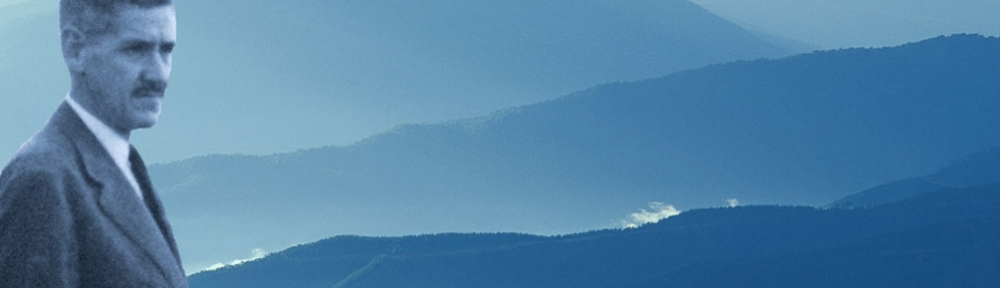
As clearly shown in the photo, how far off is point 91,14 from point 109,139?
0.37 meters

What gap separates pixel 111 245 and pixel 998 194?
15889 mm

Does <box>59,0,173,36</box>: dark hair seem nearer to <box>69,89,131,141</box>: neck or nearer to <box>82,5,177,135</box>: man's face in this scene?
<box>82,5,177,135</box>: man's face

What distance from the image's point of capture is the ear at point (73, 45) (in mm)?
3666

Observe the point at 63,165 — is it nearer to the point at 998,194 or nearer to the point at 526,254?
the point at 526,254

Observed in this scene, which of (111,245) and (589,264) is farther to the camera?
(589,264)

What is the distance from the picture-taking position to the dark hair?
12.0 ft

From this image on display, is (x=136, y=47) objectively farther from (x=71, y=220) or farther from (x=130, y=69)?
(x=71, y=220)

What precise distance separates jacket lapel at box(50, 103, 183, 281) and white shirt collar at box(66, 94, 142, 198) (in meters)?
0.01

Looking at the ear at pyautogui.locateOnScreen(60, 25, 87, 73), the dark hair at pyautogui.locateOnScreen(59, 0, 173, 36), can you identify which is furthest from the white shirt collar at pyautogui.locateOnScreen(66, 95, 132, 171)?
the dark hair at pyautogui.locateOnScreen(59, 0, 173, 36)

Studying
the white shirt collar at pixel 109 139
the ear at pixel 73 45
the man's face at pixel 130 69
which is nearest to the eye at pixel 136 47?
the man's face at pixel 130 69

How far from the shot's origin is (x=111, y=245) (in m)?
3.67

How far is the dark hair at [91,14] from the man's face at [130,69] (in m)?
0.02

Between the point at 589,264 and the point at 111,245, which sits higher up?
the point at 589,264

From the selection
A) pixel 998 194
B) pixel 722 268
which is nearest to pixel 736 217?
pixel 722 268
